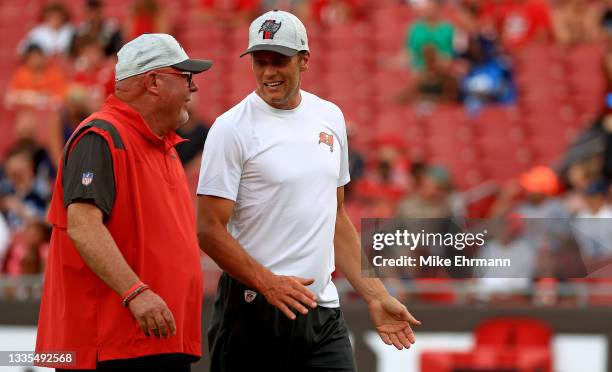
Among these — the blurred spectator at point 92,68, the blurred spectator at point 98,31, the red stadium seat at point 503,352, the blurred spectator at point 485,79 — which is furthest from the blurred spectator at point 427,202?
the blurred spectator at point 98,31

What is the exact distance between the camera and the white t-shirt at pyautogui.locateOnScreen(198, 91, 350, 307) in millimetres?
4742

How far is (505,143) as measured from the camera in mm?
12664

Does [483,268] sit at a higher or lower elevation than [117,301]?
higher

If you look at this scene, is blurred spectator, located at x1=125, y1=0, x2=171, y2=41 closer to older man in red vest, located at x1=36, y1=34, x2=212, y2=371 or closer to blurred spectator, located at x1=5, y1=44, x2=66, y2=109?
blurred spectator, located at x1=5, y1=44, x2=66, y2=109

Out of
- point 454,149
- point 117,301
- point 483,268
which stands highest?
point 454,149

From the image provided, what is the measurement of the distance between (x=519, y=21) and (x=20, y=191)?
19.8 feet

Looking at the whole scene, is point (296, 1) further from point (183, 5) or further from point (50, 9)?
point (50, 9)

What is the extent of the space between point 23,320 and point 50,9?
7.07 metres

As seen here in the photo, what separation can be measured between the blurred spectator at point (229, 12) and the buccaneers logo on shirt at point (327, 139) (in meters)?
10.1

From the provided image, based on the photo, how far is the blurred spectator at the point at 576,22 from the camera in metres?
13.5

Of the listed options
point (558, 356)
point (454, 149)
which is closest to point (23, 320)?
point (558, 356)

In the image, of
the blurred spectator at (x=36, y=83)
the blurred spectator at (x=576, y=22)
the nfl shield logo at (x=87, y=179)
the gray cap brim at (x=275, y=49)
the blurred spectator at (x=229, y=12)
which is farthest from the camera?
the blurred spectator at (x=229, y=12)

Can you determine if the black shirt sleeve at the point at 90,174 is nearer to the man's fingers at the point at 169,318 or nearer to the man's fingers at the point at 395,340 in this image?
the man's fingers at the point at 169,318

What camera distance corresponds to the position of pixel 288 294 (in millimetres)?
4641
